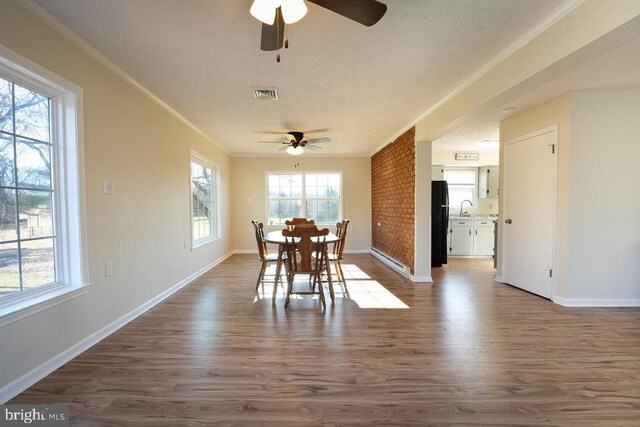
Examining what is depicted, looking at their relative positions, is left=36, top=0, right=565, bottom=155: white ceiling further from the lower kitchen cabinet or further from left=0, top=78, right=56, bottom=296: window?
the lower kitchen cabinet

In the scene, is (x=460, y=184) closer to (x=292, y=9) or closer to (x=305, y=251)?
(x=305, y=251)

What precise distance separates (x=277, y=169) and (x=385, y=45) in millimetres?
4721

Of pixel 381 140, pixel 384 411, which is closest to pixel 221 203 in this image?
pixel 381 140

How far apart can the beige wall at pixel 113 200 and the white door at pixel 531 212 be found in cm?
460

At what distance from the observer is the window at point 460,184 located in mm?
6320

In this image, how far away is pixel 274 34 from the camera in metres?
1.59

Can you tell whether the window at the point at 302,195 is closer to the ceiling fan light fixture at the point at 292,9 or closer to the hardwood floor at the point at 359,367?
the hardwood floor at the point at 359,367

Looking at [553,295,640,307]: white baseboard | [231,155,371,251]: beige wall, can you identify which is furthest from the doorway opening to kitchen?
[553,295,640,307]: white baseboard

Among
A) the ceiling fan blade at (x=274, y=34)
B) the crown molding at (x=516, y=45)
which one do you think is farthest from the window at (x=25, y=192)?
the crown molding at (x=516, y=45)

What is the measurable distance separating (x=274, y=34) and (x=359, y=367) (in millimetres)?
2201

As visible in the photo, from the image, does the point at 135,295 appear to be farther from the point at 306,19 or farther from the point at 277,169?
the point at 277,169

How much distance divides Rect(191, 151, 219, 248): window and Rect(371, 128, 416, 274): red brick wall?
339cm

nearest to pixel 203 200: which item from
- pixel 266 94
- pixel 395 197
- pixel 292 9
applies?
pixel 266 94

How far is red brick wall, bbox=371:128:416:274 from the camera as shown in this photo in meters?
4.32
